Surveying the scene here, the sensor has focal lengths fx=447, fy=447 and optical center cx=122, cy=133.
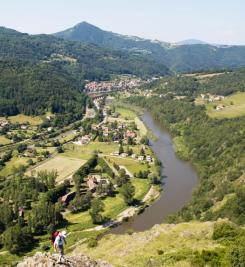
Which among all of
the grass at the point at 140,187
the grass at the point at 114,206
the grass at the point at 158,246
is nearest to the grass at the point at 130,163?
the grass at the point at 140,187

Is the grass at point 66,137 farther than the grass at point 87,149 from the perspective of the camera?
Yes

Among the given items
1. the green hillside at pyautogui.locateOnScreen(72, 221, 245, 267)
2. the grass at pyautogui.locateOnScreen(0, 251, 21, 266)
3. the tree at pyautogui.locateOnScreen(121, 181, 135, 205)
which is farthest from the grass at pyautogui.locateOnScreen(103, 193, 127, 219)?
the green hillside at pyautogui.locateOnScreen(72, 221, 245, 267)

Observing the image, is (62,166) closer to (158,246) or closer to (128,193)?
(128,193)

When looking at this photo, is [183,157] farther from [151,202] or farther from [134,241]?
[134,241]

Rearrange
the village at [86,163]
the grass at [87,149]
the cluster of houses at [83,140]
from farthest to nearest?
1. the cluster of houses at [83,140]
2. the grass at [87,149]
3. the village at [86,163]

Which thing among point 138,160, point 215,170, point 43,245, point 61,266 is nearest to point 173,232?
point 61,266

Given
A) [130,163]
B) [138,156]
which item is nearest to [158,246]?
[130,163]

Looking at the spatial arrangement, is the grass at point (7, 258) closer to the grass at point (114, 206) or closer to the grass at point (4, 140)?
the grass at point (114, 206)
